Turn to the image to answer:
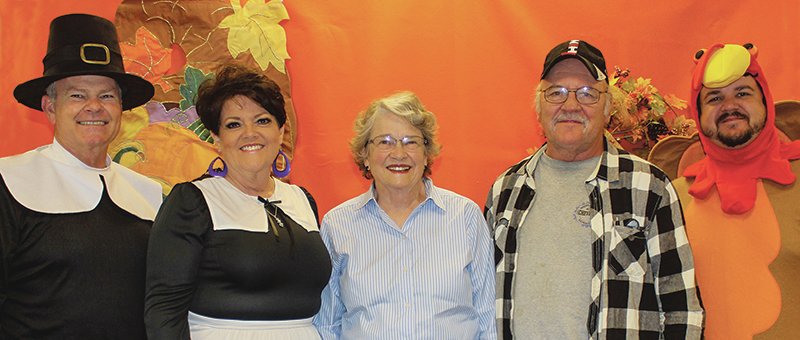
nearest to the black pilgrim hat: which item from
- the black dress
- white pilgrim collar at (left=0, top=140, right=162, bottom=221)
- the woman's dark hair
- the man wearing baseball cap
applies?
white pilgrim collar at (left=0, top=140, right=162, bottom=221)

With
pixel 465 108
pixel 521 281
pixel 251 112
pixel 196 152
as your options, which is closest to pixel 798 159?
pixel 521 281

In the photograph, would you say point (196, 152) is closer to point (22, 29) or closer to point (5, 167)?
point (22, 29)

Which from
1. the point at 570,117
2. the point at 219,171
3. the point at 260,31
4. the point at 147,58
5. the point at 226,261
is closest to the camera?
the point at 226,261

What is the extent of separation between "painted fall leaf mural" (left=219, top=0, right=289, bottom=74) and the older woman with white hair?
126 centimetres

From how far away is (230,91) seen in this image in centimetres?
240

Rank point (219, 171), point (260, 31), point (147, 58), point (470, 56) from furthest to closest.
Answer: point (470, 56)
point (260, 31)
point (147, 58)
point (219, 171)

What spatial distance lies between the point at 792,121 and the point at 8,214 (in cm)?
306

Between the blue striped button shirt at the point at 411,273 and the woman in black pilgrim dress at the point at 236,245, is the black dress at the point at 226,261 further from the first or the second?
the blue striped button shirt at the point at 411,273

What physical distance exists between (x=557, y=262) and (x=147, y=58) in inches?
90.0

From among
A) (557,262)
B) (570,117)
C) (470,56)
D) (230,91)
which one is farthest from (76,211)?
(470,56)

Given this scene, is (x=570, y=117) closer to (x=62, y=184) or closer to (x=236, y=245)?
(x=236, y=245)

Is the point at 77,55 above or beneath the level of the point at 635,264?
above

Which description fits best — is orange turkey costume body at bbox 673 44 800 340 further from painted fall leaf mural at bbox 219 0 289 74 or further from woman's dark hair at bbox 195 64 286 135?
painted fall leaf mural at bbox 219 0 289 74

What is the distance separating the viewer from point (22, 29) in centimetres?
364
